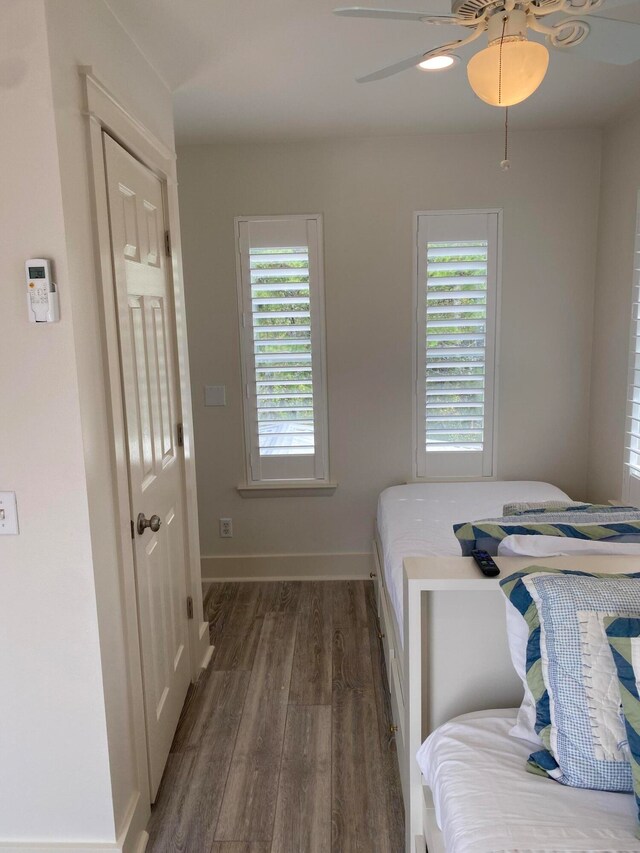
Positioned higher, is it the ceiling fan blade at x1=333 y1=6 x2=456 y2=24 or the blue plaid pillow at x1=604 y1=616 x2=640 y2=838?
the ceiling fan blade at x1=333 y1=6 x2=456 y2=24

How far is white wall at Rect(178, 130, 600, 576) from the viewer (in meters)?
3.37

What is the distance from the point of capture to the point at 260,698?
262 centimetres

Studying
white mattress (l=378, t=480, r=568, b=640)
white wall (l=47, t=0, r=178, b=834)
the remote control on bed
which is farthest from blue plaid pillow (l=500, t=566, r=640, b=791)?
white wall (l=47, t=0, r=178, b=834)

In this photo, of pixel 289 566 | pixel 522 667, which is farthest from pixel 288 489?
pixel 522 667

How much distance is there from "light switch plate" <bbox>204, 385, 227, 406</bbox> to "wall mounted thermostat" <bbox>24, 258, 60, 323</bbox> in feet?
6.88

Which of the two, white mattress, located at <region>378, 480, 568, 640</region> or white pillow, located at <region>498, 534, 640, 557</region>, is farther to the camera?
white mattress, located at <region>378, 480, 568, 640</region>

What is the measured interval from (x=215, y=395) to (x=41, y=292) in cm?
214

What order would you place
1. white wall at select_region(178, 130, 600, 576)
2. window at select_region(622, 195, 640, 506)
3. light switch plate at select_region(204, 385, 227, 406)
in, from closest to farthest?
window at select_region(622, 195, 640, 506) → white wall at select_region(178, 130, 600, 576) → light switch plate at select_region(204, 385, 227, 406)

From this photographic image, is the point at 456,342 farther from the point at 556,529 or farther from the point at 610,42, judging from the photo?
the point at 610,42

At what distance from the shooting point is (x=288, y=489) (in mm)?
3666

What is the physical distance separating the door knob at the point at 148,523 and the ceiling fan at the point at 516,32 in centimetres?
155

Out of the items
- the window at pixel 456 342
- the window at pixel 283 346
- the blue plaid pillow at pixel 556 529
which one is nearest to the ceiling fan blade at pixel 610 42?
the blue plaid pillow at pixel 556 529

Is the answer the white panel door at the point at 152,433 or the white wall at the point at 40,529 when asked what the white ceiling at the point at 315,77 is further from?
the white wall at the point at 40,529

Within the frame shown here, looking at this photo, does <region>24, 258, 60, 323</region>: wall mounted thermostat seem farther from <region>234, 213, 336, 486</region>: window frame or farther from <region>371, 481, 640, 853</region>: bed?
<region>234, 213, 336, 486</region>: window frame
